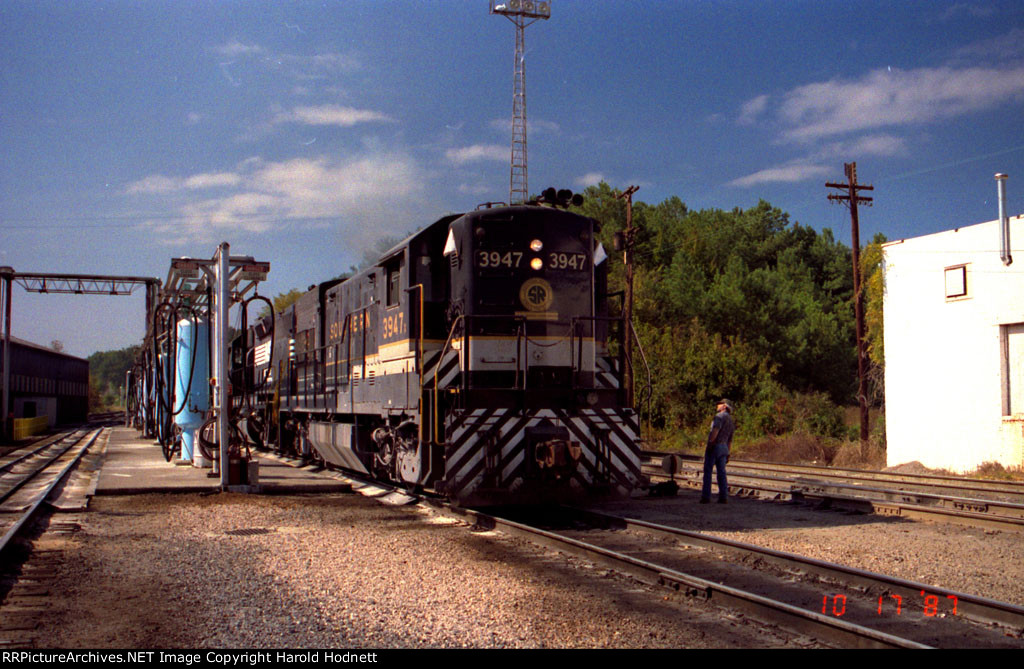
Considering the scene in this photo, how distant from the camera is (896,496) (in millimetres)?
12273

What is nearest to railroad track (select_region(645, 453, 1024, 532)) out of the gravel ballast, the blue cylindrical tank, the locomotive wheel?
the gravel ballast

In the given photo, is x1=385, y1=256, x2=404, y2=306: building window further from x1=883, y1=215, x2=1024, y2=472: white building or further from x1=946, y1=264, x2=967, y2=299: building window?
x1=946, y1=264, x2=967, y2=299: building window

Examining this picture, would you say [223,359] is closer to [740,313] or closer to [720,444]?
[720,444]

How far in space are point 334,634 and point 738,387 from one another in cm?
2597

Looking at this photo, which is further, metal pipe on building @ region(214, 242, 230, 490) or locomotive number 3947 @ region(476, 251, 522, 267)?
metal pipe on building @ region(214, 242, 230, 490)

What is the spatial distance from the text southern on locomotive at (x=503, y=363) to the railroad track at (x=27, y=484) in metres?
4.27

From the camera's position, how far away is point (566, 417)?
9.51 m

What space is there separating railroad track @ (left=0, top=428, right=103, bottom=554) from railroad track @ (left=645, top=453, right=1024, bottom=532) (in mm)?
8303

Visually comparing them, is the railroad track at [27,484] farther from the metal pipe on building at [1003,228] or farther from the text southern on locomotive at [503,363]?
the metal pipe on building at [1003,228]

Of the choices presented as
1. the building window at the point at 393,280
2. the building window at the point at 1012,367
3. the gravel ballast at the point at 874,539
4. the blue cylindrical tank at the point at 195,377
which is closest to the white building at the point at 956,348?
the building window at the point at 1012,367

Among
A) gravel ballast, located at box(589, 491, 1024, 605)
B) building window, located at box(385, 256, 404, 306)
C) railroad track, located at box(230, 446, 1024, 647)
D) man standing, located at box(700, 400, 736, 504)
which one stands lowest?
gravel ballast, located at box(589, 491, 1024, 605)

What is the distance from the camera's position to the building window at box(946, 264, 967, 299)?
61.0 feet
